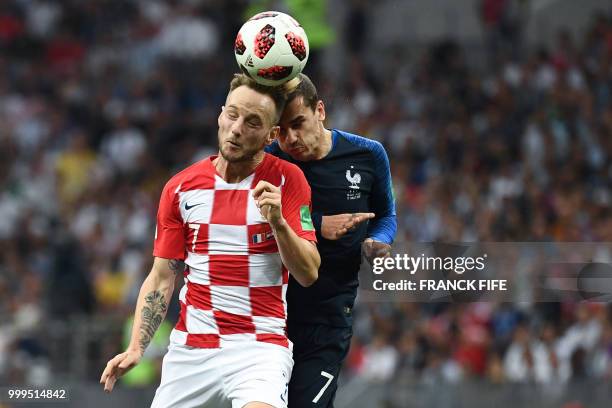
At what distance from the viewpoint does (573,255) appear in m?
8.28

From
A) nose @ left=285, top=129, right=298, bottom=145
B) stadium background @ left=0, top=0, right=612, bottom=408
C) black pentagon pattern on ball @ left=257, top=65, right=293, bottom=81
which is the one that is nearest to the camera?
black pentagon pattern on ball @ left=257, top=65, right=293, bottom=81

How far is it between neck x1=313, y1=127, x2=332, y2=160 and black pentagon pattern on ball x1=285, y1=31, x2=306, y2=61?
0.54 m

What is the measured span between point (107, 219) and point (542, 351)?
235 inches

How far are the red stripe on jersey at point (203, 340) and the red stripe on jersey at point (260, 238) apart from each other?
0.41 meters

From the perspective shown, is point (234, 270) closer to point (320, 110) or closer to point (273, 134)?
point (273, 134)

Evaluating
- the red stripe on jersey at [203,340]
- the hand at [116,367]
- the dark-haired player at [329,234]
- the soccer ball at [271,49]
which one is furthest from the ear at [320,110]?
the hand at [116,367]

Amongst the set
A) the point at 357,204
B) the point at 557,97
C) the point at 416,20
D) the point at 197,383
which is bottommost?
the point at 197,383

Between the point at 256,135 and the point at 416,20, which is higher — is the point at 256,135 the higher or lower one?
the lower one

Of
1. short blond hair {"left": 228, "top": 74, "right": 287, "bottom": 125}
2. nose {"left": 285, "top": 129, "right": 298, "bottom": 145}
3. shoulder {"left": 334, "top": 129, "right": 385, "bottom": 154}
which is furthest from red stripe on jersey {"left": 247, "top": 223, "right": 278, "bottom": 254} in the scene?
shoulder {"left": 334, "top": 129, "right": 385, "bottom": 154}

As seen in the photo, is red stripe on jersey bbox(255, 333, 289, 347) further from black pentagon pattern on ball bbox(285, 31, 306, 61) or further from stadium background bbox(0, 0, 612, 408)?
stadium background bbox(0, 0, 612, 408)

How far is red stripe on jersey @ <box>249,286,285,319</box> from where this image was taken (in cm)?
536

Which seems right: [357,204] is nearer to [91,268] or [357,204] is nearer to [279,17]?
[279,17]

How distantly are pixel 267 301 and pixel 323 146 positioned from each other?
102 cm

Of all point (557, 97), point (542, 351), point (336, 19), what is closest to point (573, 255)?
point (542, 351)
